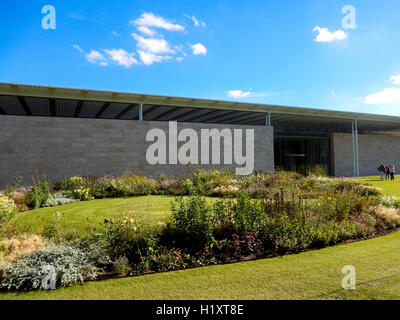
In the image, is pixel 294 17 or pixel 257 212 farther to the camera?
pixel 294 17

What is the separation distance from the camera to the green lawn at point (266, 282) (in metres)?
3.41

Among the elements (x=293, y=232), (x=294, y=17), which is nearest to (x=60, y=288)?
(x=293, y=232)

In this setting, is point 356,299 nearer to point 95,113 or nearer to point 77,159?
point 77,159

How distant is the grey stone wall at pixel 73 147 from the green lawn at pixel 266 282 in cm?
1125

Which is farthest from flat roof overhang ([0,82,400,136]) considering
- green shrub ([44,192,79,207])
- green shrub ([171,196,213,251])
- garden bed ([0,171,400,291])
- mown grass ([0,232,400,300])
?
mown grass ([0,232,400,300])

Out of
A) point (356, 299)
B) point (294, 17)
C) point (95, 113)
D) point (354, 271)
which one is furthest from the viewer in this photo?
point (95, 113)

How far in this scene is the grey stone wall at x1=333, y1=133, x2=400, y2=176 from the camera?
29203 mm

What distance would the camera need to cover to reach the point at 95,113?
20.8m

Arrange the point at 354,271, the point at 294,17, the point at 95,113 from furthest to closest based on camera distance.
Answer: the point at 95,113, the point at 294,17, the point at 354,271

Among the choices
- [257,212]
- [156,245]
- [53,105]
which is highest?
[53,105]

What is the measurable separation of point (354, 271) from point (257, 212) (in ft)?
6.02

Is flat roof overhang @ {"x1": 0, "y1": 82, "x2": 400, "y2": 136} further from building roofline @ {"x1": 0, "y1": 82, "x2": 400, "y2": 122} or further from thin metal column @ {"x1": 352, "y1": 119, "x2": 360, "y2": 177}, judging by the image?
thin metal column @ {"x1": 352, "y1": 119, "x2": 360, "y2": 177}

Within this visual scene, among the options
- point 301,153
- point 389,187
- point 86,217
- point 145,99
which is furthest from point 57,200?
point 301,153

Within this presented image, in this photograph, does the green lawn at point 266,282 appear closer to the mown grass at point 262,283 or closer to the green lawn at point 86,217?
the mown grass at point 262,283
